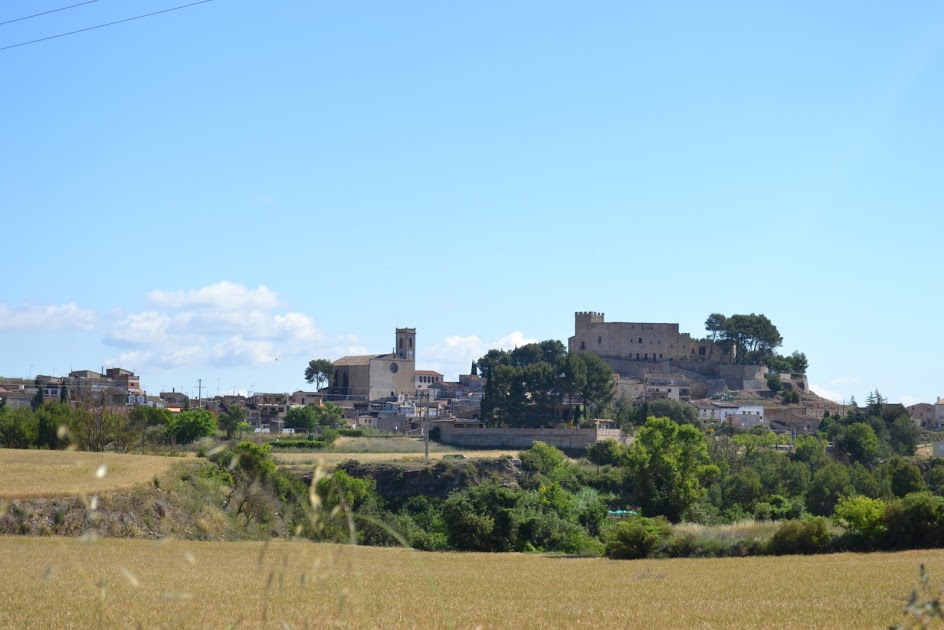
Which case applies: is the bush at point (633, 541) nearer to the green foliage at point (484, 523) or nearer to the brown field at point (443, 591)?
the brown field at point (443, 591)

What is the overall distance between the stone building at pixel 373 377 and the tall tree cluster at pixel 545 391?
26.5 metres

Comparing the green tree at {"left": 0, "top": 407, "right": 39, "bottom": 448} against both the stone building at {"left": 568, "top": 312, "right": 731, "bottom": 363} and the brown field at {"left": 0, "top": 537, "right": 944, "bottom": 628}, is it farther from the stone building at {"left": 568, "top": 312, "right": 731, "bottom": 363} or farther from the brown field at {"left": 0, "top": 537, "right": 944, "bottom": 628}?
the stone building at {"left": 568, "top": 312, "right": 731, "bottom": 363}

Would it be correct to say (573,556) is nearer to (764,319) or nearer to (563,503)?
(563,503)

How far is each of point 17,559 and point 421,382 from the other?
11115cm

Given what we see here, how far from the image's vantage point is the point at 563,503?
154 feet

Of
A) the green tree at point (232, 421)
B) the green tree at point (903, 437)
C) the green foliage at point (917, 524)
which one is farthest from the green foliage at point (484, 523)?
the green tree at point (903, 437)

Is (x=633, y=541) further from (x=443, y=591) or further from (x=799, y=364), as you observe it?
(x=799, y=364)

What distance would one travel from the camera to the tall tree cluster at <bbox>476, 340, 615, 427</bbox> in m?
86.8

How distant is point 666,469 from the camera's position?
47.4 meters

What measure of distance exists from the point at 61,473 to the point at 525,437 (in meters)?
47.2

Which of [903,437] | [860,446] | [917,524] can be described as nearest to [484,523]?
[917,524]

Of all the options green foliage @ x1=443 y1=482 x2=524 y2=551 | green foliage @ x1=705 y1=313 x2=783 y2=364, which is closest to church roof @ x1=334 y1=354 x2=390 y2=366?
green foliage @ x1=705 y1=313 x2=783 y2=364

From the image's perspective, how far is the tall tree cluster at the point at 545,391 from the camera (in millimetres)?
86812

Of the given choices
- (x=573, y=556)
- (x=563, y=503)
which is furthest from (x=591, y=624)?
(x=563, y=503)
